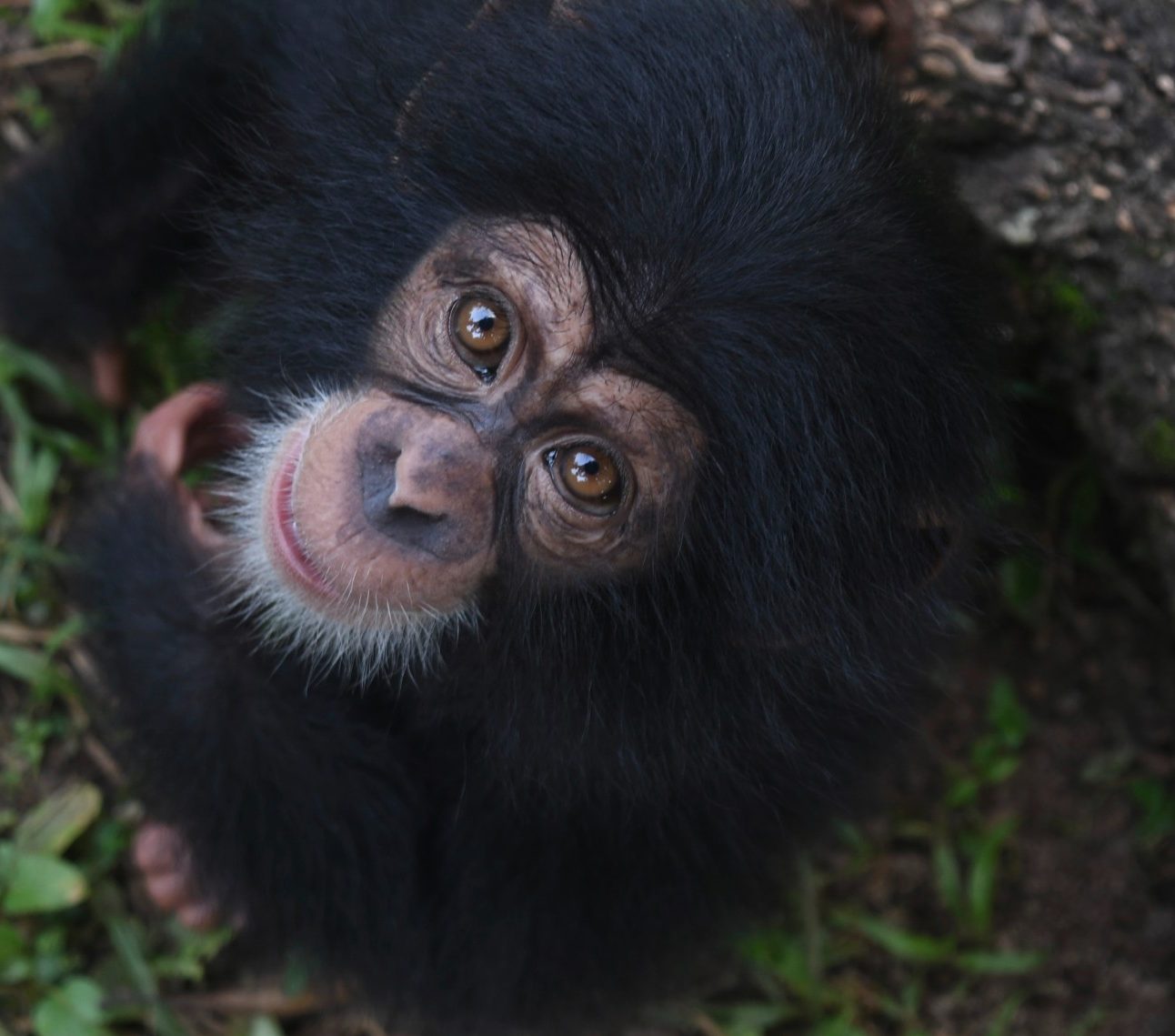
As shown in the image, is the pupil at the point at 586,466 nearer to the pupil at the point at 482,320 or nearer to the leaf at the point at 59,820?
the pupil at the point at 482,320

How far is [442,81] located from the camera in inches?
110

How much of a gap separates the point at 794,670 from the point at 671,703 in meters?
0.28

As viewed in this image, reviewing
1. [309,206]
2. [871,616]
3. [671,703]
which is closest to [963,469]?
[871,616]

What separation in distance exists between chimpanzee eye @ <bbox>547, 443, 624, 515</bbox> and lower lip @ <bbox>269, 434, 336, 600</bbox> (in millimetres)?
562

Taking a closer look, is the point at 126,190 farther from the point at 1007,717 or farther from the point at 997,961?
the point at 997,961

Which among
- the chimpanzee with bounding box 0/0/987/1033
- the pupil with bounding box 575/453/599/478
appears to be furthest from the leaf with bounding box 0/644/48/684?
the pupil with bounding box 575/453/599/478

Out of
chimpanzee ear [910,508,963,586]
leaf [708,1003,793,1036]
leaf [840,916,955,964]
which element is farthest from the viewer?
leaf [840,916,955,964]

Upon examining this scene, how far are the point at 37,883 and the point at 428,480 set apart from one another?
6.47 ft

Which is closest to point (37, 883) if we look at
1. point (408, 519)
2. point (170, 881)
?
point (170, 881)

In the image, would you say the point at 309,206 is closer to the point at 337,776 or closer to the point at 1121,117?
the point at 337,776

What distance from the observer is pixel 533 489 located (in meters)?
2.65

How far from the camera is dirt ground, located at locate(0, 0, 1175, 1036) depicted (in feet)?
11.5

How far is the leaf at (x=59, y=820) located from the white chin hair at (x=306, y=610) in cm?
103

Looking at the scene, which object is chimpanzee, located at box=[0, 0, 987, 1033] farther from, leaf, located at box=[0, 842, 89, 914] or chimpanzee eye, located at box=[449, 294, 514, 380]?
leaf, located at box=[0, 842, 89, 914]
